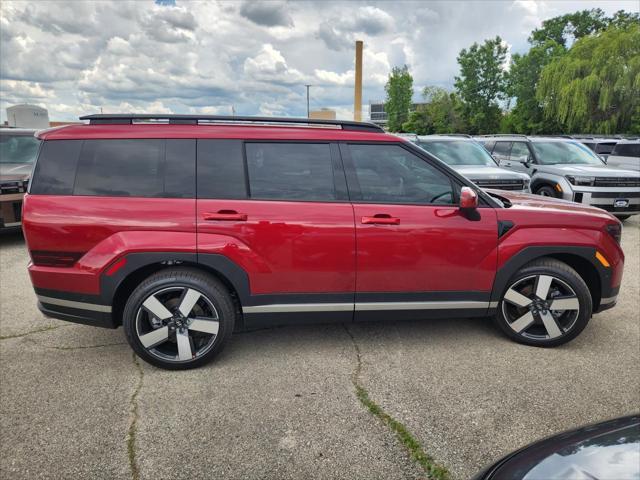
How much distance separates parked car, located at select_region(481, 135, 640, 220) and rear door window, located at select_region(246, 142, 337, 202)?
707 centimetres

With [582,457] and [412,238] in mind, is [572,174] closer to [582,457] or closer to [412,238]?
[412,238]

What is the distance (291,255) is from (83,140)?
1713 mm

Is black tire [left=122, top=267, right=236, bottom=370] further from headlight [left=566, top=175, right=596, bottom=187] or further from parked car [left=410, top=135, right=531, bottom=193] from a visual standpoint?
headlight [left=566, top=175, right=596, bottom=187]

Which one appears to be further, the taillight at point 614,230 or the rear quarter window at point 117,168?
the taillight at point 614,230

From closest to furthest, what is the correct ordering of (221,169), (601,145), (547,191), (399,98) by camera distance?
(221,169), (547,191), (601,145), (399,98)

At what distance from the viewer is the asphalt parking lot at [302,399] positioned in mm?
2411

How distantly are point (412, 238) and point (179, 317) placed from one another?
1.82m

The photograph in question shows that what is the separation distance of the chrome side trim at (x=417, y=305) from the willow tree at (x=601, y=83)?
33.5 m

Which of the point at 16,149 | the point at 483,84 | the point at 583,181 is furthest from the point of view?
the point at 483,84

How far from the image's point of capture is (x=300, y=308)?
11.1 feet

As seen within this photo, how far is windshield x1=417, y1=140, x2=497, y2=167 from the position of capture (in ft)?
29.6

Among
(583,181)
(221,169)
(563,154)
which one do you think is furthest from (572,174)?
(221,169)

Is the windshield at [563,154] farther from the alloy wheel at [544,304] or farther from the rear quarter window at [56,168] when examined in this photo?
the rear quarter window at [56,168]

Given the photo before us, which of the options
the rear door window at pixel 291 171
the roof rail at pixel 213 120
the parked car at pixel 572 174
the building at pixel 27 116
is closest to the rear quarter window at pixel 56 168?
the roof rail at pixel 213 120
